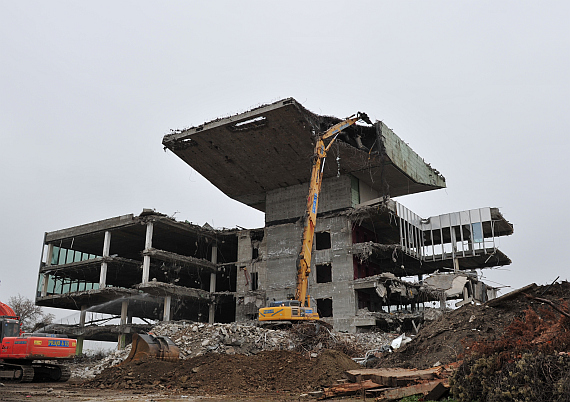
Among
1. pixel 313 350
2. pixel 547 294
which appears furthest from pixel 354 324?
pixel 547 294

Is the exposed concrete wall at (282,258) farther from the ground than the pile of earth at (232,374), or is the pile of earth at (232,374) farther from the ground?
the exposed concrete wall at (282,258)

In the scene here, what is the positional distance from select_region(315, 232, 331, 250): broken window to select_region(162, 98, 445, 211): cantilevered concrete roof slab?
4918 millimetres

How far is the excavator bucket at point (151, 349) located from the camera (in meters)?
18.7

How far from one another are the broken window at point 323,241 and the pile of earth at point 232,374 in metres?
25.4

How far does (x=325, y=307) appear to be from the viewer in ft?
141

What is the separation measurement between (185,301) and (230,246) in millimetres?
6783

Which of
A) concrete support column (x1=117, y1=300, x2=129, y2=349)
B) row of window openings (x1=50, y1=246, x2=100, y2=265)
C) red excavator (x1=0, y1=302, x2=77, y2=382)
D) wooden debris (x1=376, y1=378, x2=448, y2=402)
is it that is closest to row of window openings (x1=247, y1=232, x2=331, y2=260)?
concrete support column (x1=117, y1=300, x2=129, y2=349)

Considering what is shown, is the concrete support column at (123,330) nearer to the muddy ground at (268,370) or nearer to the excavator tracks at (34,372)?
the excavator tracks at (34,372)

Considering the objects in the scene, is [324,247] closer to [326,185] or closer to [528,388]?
[326,185]

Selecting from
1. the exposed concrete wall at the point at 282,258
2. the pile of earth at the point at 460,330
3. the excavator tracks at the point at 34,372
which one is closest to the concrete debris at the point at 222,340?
the excavator tracks at the point at 34,372

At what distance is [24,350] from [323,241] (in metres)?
28.3

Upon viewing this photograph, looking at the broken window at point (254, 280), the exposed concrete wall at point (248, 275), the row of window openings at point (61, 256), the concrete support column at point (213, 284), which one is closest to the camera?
the exposed concrete wall at point (248, 275)

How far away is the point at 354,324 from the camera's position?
37.6 m

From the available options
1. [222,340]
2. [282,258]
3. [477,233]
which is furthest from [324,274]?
[222,340]
